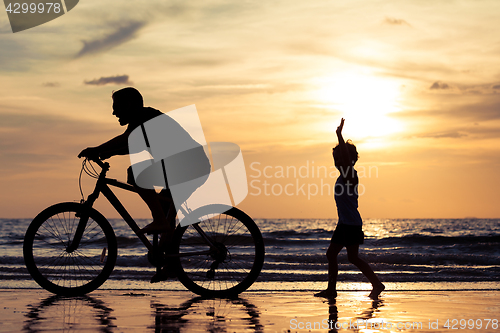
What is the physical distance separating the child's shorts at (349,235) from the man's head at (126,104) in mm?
2518

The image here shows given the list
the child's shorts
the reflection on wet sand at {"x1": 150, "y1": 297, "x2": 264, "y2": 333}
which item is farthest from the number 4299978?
the reflection on wet sand at {"x1": 150, "y1": 297, "x2": 264, "y2": 333}

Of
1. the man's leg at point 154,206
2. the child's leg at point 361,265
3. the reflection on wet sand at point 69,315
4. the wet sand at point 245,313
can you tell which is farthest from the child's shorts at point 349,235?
the reflection on wet sand at point 69,315

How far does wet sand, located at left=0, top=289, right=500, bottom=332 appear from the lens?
3547 mm

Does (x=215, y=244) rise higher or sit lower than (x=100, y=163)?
lower

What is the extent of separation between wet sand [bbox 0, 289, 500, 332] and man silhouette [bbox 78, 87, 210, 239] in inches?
33.6

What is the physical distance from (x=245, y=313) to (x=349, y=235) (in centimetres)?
155

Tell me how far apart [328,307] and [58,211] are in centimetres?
291

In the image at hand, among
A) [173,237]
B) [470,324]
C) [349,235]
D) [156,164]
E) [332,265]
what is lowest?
[470,324]

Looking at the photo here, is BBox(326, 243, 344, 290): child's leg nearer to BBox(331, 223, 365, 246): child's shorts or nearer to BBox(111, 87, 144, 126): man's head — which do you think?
BBox(331, 223, 365, 246): child's shorts

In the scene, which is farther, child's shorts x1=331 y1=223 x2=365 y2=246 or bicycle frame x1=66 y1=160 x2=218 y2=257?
child's shorts x1=331 y1=223 x2=365 y2=246

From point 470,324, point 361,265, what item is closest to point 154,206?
point 361,265

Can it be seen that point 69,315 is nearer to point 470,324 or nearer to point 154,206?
point 154,206

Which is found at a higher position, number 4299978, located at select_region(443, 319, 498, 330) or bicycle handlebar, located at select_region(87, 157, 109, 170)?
bicycle handlebar, located at select_region(87, 157, 109, 170)

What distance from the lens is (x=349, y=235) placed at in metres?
4.99
